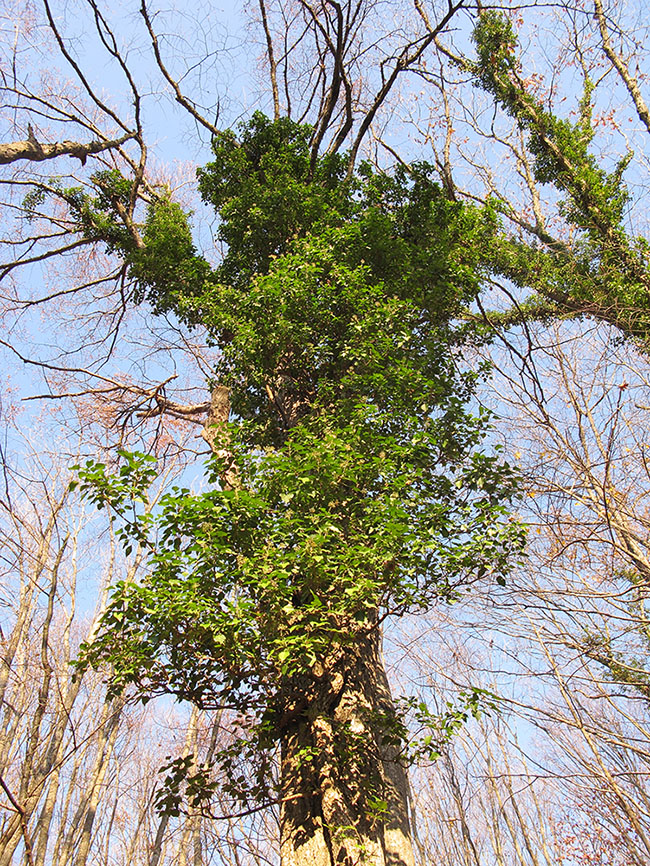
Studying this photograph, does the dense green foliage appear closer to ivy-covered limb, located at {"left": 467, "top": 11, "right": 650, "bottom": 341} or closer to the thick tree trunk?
the thick tree trunk

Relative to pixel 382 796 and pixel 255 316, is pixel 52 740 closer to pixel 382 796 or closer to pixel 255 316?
pixel 382 796

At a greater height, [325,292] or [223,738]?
[325,292]

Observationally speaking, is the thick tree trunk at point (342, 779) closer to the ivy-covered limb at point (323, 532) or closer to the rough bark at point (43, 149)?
the ivy-covered limb at point (323, 532)

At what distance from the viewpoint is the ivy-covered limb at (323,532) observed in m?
3.29

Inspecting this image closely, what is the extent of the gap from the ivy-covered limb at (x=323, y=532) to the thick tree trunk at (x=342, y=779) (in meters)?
0.01

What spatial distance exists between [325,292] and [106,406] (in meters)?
4.06

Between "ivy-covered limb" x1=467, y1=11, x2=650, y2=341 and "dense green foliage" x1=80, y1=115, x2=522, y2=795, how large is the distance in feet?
6.97

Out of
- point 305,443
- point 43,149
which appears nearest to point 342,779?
point 305,443

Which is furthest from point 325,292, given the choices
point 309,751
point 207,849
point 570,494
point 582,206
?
point 207,849

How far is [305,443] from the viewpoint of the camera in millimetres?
3816

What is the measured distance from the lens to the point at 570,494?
4082 millimetres

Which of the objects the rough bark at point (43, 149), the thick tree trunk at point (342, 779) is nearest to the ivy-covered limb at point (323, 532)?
the thick tree trunk at point (342, 779)

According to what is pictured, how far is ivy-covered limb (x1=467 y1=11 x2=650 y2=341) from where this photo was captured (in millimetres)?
8086

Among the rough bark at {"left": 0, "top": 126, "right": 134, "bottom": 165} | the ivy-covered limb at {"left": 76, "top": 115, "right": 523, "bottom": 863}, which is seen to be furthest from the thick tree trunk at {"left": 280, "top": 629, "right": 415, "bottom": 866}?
the rough bark at {"left": 0, "top": 126, "right": 134, "bottom": 165}
